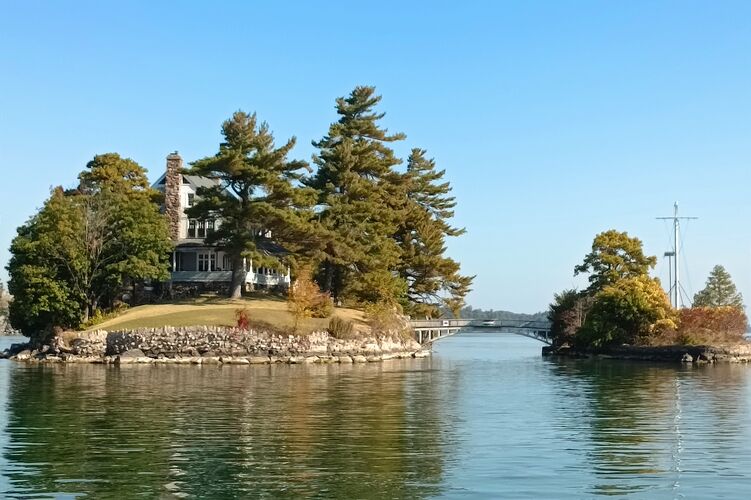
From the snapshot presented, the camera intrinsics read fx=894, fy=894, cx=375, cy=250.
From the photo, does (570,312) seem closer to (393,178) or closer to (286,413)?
(393,178)

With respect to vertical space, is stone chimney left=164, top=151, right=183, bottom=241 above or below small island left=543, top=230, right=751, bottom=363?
above

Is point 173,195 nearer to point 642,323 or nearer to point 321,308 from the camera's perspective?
point 321,308

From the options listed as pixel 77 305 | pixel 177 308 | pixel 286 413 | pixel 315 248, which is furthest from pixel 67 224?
pixel 286 413

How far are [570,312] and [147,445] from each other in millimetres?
77606

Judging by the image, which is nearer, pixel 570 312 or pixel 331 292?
pixel 331 292

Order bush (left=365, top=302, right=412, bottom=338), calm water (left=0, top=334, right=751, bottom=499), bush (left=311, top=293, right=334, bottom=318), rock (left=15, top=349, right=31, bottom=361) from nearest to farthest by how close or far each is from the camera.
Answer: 1. calm water (left=0, top=334, right=751, bottom=499)
2. rock (left=15, top=349, right=31, bottom=361)
3. bush (left=311, top=293, right=334, bottom=318)
4. bush (left=365, top=302, right=412, bottom=338)

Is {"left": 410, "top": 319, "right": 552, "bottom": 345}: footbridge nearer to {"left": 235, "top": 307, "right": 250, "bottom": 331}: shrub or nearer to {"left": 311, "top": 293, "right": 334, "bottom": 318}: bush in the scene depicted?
{"left": 311, "top": 293, "right": 334, "bottom": 318}: bush

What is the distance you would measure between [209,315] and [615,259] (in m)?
46.2

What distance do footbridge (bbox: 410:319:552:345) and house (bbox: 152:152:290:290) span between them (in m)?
20.6

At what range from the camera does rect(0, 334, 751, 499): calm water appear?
17.9 meters

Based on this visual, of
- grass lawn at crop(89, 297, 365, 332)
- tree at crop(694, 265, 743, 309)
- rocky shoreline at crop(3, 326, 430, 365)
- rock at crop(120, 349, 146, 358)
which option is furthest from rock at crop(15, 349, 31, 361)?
tree at crop(694, 265, 743, 309)

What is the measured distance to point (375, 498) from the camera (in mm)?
16594

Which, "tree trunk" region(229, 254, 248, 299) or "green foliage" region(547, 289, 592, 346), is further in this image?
"green foliage" region(547, 289, 592, 346)

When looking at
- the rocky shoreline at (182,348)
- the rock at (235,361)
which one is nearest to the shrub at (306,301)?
the rocky shoreline at (182,348)
